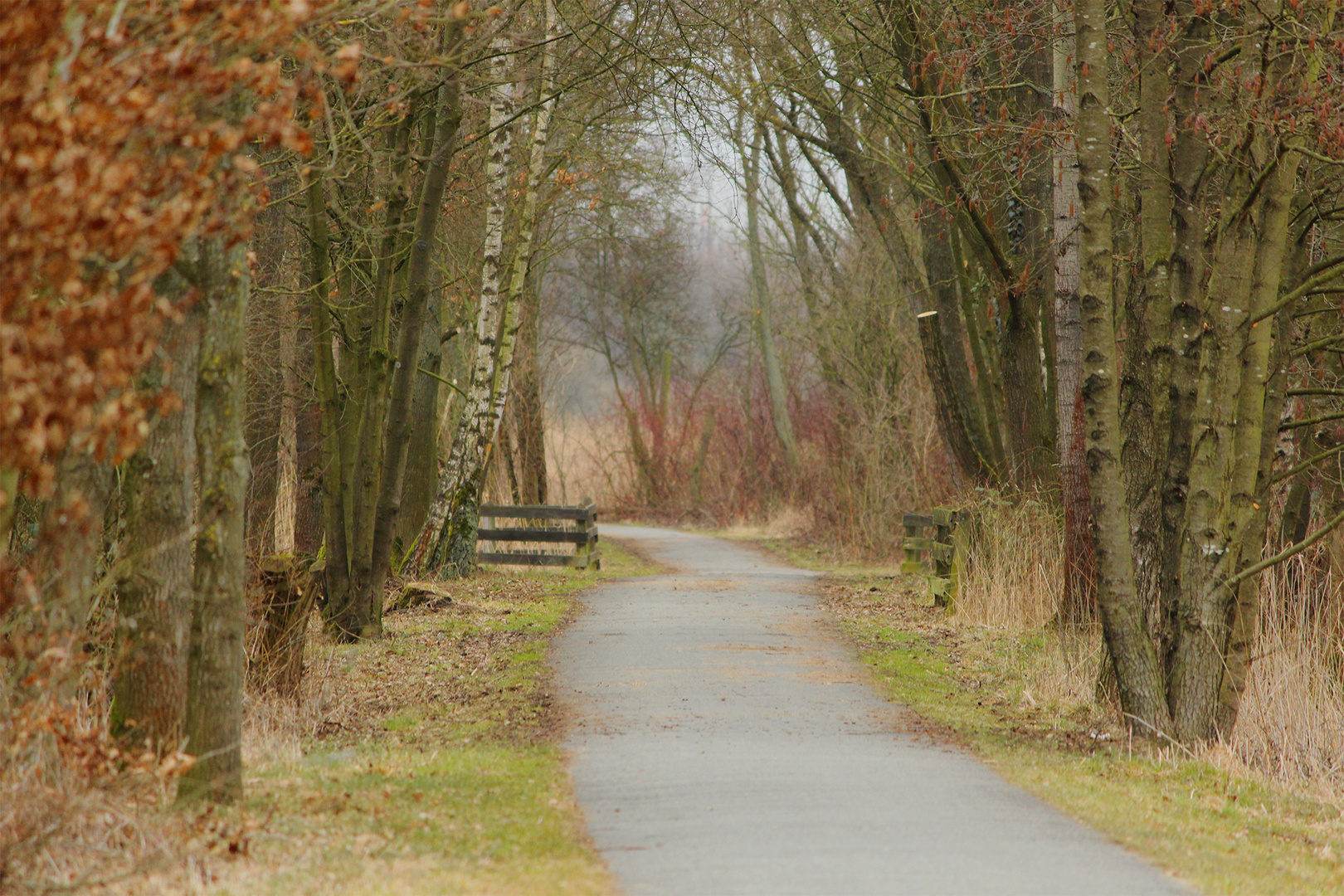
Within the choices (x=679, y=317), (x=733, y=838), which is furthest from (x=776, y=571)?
(x=679, y=317)

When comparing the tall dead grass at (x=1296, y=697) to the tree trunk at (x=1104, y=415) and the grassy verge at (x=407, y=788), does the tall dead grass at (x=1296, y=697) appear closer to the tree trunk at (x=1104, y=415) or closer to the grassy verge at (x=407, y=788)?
the tree trunk at (x=1104, y=415)

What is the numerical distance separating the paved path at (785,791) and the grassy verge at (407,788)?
0.82 ft

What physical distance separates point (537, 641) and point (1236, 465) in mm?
6341

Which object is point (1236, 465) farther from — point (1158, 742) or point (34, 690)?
point (34, 690)

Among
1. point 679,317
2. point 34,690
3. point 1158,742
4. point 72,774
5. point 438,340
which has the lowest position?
point 1158,742

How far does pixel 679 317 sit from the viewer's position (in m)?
44.3

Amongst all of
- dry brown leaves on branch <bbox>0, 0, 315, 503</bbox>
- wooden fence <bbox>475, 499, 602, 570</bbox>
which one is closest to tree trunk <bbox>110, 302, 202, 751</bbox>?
dry brown leaves on branch <bbox>0, 0, 315, 503</bbox>

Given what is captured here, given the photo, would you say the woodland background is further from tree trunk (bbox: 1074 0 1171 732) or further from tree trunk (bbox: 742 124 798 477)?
tree trunk (bbox: 742 124 798 477)

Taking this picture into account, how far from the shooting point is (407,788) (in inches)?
253

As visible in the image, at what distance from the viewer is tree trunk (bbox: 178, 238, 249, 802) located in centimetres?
567

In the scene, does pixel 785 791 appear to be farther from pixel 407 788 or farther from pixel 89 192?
pixel 89 192

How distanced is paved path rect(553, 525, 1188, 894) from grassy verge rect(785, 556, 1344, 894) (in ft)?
0.90

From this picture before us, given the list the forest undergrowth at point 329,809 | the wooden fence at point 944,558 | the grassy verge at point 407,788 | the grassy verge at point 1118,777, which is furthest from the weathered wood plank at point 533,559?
the forest undergrowth at point 329,809

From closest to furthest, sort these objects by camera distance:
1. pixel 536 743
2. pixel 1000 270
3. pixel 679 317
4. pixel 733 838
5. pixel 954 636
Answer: pixel 733 838 < pixel 536 743 < pixel 954 636 < pixel 1000 270 < pixel 679 317
